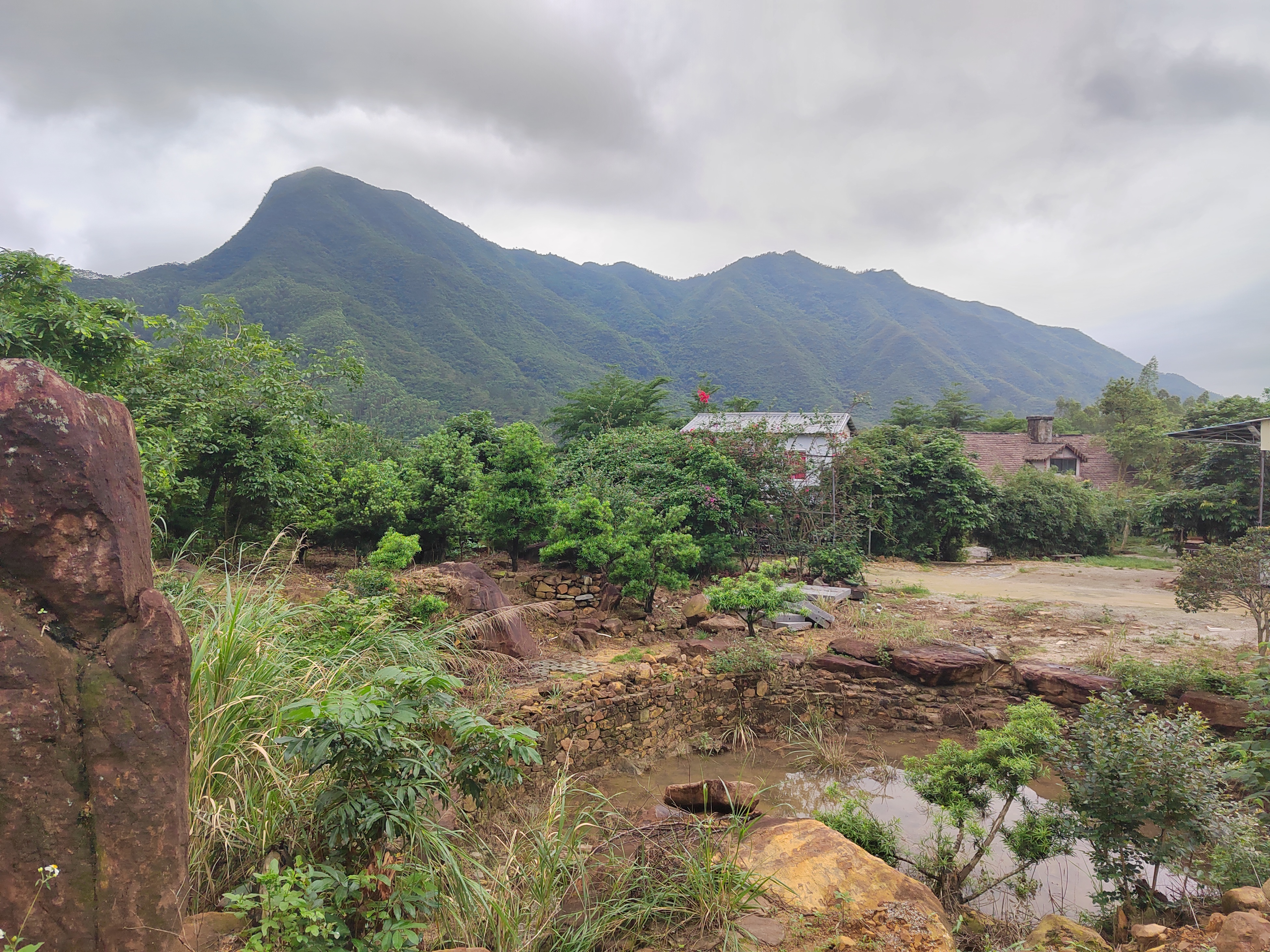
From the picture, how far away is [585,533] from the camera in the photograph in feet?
29.9

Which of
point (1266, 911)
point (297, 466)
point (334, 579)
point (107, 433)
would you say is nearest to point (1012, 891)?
point (1266, 911)

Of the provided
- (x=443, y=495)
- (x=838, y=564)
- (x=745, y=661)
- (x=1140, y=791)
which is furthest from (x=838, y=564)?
(x=1140, y=791)

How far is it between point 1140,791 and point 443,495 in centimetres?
876

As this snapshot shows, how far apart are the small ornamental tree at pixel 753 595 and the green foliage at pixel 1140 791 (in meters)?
3.96

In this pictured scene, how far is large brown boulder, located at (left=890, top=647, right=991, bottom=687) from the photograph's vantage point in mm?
7488

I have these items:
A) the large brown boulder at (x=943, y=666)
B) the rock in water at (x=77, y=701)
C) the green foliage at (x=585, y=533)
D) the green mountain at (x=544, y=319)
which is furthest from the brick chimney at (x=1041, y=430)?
the rock in water at (x=77, y=701)

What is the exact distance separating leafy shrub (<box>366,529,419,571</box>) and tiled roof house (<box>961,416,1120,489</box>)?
2700cm

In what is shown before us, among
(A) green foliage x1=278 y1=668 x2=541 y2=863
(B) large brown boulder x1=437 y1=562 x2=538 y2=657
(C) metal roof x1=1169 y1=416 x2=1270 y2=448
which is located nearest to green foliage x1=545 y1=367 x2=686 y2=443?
(B) large brown boulder x1=437 y1=562 x2=538 y2=657

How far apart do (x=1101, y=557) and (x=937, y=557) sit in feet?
16.9

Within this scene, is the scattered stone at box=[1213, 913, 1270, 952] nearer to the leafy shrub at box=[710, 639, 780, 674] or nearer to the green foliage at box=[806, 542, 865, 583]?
the leafy shrub at box=[710, 639, 780, 674]

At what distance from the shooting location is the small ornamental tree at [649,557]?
8688mm

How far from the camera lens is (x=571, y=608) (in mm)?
9273

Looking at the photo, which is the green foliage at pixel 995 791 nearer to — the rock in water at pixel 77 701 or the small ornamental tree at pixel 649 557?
the rock in water at pixel 77 701

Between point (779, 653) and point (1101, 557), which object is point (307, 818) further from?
point (1101, 557)
